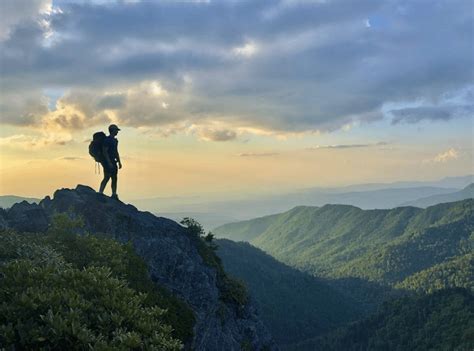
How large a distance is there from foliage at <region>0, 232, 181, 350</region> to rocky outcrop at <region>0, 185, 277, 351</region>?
10.6 metres

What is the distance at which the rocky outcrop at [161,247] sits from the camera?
2683 centimetres

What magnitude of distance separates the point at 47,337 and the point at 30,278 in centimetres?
344

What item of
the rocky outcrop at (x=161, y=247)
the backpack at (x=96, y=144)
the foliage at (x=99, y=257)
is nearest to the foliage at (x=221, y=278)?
the rocky outcrop at (x=161, y=247)

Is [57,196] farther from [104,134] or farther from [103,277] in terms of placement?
[103,277]

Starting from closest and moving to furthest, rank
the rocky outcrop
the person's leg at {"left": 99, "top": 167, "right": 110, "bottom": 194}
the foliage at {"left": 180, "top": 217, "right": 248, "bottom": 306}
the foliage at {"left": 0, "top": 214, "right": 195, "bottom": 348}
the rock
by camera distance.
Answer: the foliage at {"left": 0, "top": 214, "right": 195, "bottom": 348} → the rocky outcrop → the rock → the person's leg at {"left": 99, "top": 167, "right": 110, "bottom": 194} → the foliage at {"left": 180, "top": 217, "right": 248, "bottom": 306}

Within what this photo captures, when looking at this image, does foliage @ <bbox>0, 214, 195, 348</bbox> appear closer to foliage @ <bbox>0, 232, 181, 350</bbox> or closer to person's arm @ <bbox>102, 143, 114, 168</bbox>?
foliage @ <bbox>0, 232, 181, 350</bbox>

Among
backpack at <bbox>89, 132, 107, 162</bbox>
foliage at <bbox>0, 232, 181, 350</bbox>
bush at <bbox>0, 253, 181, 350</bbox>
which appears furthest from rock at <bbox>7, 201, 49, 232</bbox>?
bush at <bbox>0, 253, 181, 350</bbox>

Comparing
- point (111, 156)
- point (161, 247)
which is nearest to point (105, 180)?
point (111, 156)

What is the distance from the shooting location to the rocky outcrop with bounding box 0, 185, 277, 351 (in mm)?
26831

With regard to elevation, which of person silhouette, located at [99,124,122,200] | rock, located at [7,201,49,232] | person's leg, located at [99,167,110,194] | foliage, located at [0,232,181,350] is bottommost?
foliage, located at [0,232,181,350]

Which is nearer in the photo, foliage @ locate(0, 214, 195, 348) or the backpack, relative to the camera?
foliage @ locate(0, 214, 195, 348)

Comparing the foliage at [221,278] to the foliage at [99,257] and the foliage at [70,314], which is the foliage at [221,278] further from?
the foliage at [70,314]

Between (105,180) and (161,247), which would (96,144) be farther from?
(161,247)

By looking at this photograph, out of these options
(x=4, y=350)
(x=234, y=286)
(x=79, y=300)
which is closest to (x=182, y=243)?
(x=234, y=286)
